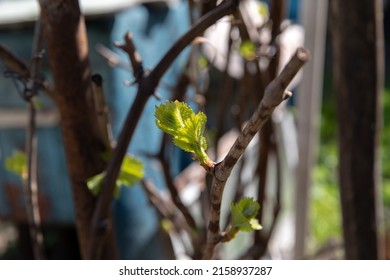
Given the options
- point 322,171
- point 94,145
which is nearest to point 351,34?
point 94,145

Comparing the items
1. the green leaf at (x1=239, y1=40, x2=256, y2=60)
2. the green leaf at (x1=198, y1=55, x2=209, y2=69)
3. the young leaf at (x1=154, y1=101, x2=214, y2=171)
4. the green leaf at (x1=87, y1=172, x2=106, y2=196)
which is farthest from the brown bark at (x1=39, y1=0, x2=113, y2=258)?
the green leaf at (x1=198, y1=55, x2=209, y2=69)

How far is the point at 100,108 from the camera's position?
2.07 feet

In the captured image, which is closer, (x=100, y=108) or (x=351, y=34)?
(x=100, y=108)

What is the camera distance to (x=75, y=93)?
61cm

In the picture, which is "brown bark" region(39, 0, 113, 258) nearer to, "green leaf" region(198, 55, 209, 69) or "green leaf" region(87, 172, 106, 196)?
"green leaf" region(87, 172, 106, 196)

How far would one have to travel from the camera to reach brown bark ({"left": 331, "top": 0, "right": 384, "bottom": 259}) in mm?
908

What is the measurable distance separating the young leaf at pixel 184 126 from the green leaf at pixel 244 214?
8cm

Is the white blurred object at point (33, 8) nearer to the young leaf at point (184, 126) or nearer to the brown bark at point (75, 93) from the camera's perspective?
the brown bark at point (75, 93)

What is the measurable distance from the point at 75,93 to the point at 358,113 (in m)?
0.49

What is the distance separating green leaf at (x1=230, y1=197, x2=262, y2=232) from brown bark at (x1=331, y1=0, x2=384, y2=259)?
0.47 meters

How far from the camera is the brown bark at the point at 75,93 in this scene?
58 centimetres

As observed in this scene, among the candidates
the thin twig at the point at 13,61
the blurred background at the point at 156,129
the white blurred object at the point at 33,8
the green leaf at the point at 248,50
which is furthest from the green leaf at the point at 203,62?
the thin twig at the point at 13,61
